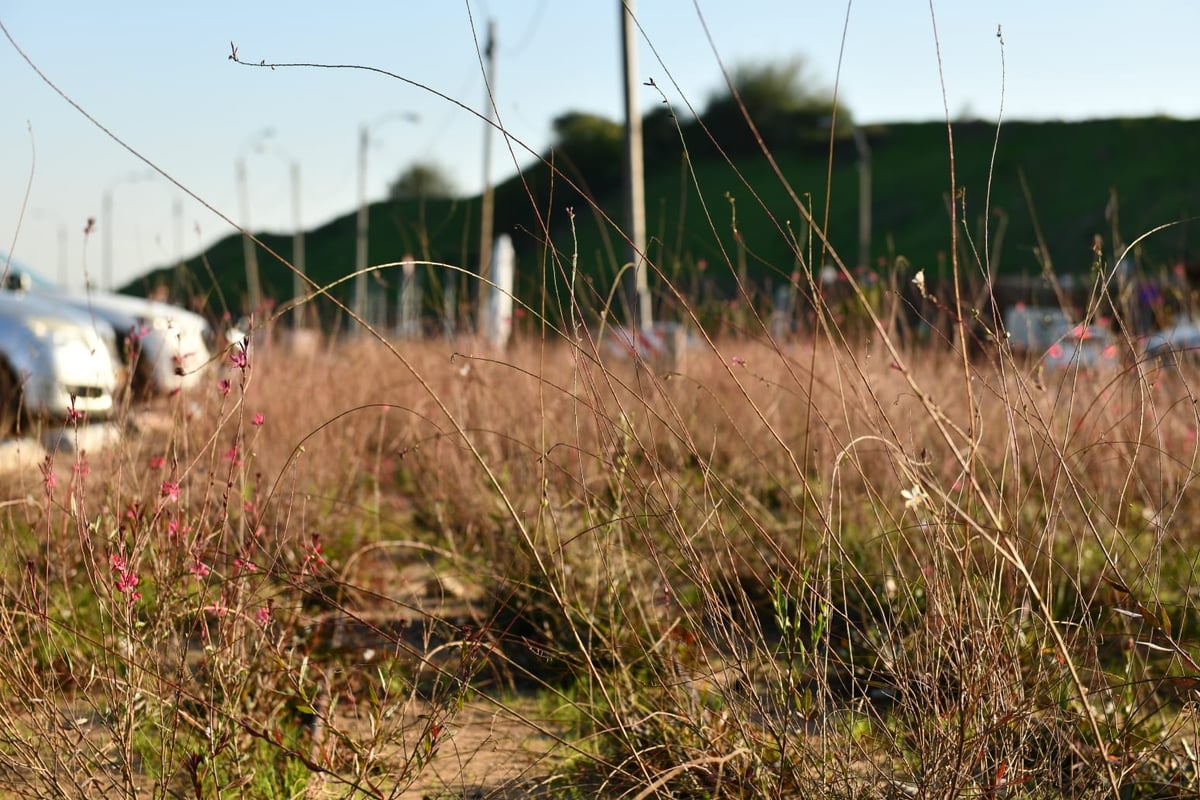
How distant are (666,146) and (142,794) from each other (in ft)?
175

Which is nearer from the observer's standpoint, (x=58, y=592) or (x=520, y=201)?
(x=58, y=592)

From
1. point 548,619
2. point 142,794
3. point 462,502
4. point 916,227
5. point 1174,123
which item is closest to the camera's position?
point 142,794

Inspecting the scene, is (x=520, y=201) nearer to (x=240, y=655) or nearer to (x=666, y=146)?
(x=666, y=146)

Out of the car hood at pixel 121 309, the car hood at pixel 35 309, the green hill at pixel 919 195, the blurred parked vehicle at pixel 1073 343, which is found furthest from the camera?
the green hill at pixel 919 195

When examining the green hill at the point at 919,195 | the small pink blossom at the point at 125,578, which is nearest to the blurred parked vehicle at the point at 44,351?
the small pink blossom at the point at 125,578

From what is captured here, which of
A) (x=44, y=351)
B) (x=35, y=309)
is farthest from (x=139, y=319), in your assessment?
(x=44, y=351)

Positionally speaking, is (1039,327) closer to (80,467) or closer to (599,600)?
(599,600)

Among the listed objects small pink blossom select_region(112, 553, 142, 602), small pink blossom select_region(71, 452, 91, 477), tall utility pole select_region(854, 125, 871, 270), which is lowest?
small pink blossom select_region(112, 553, 142, 602)

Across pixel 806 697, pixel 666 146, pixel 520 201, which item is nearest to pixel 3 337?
pixel 806 697

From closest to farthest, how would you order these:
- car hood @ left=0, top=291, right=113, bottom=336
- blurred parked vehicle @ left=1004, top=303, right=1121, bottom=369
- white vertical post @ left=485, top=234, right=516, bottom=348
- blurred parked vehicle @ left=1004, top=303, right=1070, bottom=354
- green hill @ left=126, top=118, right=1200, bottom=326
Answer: blurred parked vehicle @ left=1004, top=303, right=1121, bottom=369
blurred parked vehicle @ left=1004, top=303, right=1070, bottom=354
car hood @ left=0, top=291, right=113, bottom=336
white vertical post @ left=485, top=234, right=516, bottom=348
green hill @ left=126, top=118, right=1200, bottom=326

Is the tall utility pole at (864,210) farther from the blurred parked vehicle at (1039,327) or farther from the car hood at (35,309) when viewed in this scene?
the car hood at (35,309)

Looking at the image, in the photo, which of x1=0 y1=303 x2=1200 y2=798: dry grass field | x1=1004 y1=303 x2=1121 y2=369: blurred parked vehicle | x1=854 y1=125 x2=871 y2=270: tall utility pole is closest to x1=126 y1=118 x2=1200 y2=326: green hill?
x1=854 y1=125 x2=871 y2=270: tall utility pole

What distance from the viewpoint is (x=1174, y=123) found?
4753cm

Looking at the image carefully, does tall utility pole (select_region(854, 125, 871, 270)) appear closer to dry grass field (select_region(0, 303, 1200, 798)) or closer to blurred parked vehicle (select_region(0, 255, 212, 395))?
blurred parked vehicle (select_region(0, 255, 212, 395))
